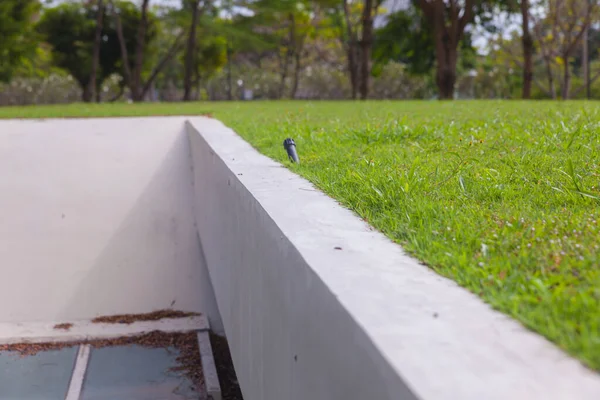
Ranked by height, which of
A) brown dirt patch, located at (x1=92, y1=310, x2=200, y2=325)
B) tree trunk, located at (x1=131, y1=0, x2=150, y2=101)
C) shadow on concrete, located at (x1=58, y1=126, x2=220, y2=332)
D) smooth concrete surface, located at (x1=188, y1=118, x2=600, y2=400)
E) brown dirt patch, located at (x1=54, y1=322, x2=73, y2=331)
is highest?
tree trunk, located at (x1=131, y1=0, x2=150, y2=101)

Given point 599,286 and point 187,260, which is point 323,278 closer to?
point 599,286

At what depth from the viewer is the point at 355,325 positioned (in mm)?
1675

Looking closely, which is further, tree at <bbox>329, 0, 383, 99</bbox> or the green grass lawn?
tree at <bbox>329, 0, 383, 99</bbox>

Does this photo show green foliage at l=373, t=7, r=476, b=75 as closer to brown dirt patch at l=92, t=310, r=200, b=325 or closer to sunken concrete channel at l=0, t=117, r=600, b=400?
sunken concrete channel at l=0, t=117, r=600, b=400

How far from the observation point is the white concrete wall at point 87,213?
9.16 metres

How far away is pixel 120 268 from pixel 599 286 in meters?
8.25

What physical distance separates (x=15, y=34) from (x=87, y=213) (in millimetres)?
18020

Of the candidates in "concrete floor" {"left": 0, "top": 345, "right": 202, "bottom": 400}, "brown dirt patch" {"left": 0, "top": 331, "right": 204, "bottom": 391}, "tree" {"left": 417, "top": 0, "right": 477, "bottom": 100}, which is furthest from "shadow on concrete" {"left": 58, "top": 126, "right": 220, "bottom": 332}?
"tree" {"left": 417, "top": 0, "right": 477, "bottom": 100}

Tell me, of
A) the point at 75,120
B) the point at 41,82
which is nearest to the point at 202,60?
the point at 41,82

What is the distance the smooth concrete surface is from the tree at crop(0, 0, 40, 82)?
75.1 ft

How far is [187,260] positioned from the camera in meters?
9.73

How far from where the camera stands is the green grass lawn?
70.4 inches

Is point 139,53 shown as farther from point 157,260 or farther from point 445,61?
point 157,260

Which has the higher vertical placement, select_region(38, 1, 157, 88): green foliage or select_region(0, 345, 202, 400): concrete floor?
select_region(38, 1, 157, 88): green foliage
